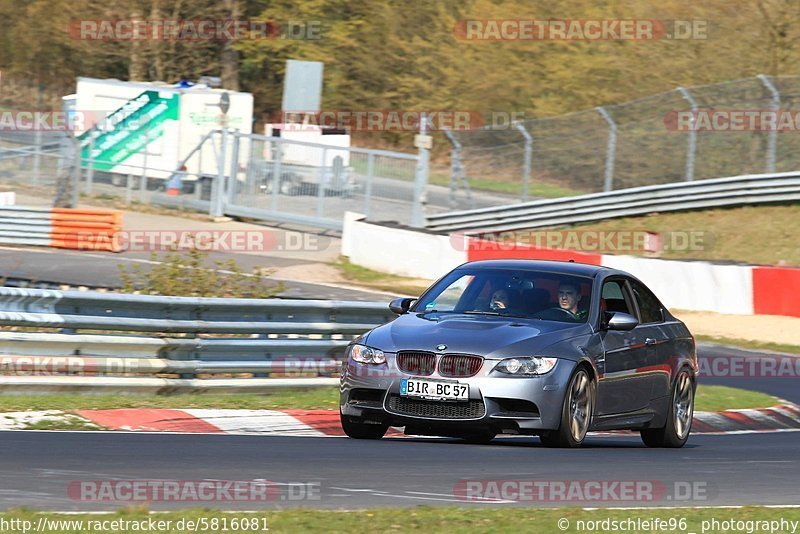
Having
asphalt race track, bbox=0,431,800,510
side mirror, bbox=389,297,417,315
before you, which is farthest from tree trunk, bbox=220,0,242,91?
asphalt race track, bbox=0,431,800,510

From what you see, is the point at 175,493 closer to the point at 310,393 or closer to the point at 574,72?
the point at 310,393

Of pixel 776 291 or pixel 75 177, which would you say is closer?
pixel 776 291

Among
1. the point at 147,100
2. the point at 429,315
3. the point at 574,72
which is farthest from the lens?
the point at 574,72

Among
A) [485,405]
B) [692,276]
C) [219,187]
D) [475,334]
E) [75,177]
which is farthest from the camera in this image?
[219,187]

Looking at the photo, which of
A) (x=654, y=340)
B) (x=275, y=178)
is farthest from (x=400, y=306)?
(x=275, y=178)

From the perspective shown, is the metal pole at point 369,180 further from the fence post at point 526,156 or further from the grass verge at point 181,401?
→ the grass verge at point 181,401

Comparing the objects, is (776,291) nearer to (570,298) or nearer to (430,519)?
(570,298)

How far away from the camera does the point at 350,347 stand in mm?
10062

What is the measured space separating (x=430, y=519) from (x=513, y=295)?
4.08 metres

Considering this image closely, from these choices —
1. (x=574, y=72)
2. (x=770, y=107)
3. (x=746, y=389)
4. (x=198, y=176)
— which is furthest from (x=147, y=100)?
(x=746, y=389)

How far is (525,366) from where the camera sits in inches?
372

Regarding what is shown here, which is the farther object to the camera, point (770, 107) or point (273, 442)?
point (770, 107)

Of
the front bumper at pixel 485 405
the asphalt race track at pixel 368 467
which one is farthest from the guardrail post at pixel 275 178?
the front bumper at pixel 485 405

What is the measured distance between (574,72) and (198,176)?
14.4 meters
